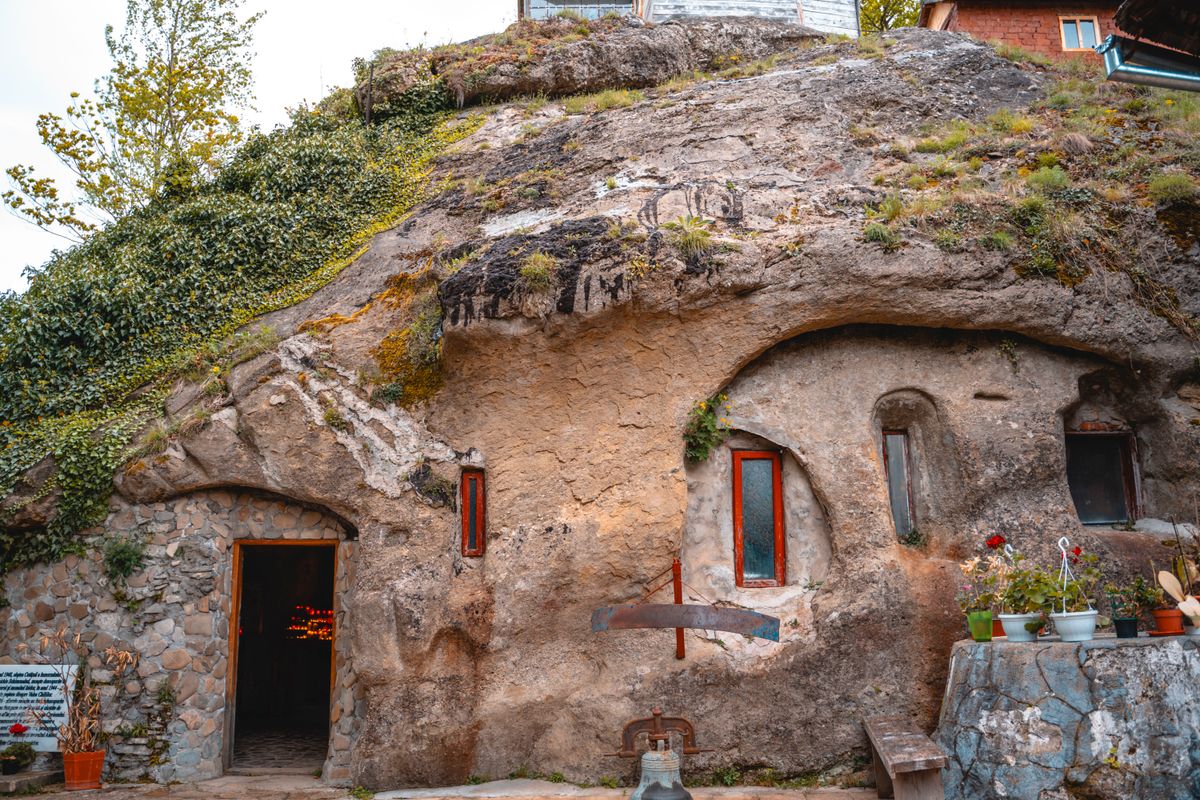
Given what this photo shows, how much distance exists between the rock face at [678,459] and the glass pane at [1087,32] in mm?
11783

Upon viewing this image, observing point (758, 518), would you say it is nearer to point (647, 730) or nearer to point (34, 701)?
point (647, 730)

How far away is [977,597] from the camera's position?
336 inches

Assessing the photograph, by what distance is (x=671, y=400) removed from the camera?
9.60m

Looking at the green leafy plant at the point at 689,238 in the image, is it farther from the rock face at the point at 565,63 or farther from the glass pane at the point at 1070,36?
the glass pane at the point at 1070,36

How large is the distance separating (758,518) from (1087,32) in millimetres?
16104

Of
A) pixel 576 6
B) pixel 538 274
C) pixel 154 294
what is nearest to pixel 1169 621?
pixel 538 274

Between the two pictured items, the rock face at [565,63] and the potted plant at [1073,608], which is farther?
the rock face at [565,63]

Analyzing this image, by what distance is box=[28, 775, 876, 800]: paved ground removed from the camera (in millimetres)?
8250

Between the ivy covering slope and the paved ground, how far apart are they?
279cm

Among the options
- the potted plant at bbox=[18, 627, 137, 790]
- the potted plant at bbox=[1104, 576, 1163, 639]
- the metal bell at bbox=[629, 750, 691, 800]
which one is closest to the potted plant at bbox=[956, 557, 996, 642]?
the potted plant at bbox=[1104, 576, 1163, 639]

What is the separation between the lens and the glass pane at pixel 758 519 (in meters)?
9.77

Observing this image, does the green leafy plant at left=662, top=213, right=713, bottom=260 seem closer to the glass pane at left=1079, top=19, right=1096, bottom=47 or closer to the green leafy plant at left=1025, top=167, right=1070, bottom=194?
the green leafy plant at left=1025, top=167, right=1070, bottom=194

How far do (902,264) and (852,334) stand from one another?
0.99 m

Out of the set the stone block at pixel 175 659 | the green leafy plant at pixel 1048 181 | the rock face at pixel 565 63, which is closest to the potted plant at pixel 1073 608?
the green leafy plant at pixel 1048 181
